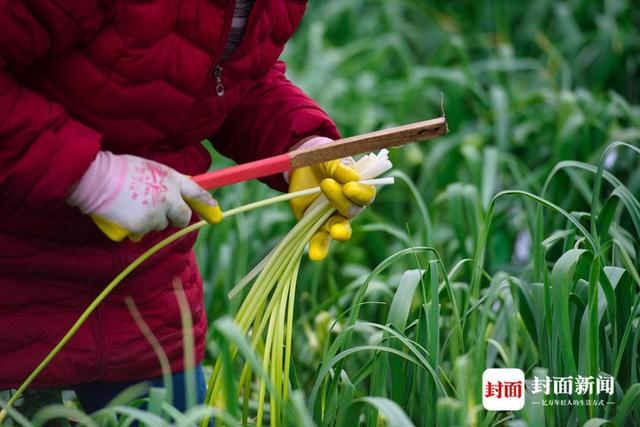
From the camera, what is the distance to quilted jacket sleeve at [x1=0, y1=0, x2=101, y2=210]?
1085 mm

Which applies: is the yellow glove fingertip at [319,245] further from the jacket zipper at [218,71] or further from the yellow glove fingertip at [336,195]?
the jacket zipper at [218,71]

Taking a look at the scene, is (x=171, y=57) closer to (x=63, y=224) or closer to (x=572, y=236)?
(x=63, y=224)

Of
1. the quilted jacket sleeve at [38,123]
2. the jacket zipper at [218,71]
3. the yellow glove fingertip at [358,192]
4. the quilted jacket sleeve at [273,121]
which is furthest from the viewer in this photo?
the quilted jacket sleeve at [273,121]

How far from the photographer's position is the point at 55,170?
111 centimetres

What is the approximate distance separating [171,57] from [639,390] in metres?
0.69

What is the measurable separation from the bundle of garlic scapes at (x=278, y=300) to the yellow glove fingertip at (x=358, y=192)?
0.02m

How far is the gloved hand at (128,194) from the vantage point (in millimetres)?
1144

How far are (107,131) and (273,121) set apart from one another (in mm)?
293

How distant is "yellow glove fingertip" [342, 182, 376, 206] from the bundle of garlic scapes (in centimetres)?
2

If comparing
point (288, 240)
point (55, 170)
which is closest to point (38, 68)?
point (55, 170)
